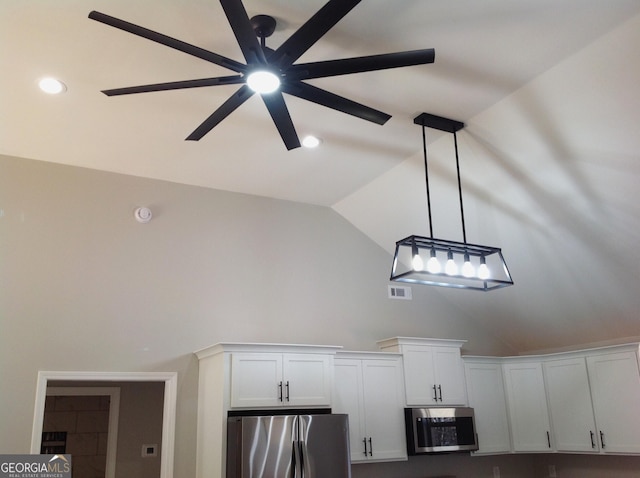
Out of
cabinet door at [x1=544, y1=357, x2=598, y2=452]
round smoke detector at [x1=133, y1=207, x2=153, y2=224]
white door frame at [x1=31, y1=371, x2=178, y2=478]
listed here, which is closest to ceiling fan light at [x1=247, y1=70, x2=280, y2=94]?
round smoke detector at [x1=133, y1=207, x2=153, y2=224]

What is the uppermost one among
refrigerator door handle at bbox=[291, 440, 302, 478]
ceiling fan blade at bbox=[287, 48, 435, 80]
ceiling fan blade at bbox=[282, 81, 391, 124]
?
ceiling fan blade at bbox=[282, 81, 391, 124]

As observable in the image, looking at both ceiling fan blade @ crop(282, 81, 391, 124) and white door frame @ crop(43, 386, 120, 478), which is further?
white door frame @ crop(43, 386, 120, 478)

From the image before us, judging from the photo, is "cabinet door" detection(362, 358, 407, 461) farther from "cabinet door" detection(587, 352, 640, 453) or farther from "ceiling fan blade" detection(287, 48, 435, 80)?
"ceiling fan blade" detection(287, 48, 435, 80)

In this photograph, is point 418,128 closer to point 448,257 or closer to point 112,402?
point 448,257

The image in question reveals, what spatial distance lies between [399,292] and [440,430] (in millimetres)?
1469

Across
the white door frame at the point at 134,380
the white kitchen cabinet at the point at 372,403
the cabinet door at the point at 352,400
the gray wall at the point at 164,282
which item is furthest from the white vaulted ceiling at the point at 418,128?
the white door frame at the point at 134,380

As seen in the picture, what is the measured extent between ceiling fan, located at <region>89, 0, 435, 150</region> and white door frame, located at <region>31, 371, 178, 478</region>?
2493mm

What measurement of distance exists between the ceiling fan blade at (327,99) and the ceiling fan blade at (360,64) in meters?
0.11

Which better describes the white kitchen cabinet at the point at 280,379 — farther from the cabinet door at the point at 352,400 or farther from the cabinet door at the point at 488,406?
the cabinet door at the point at 488,406

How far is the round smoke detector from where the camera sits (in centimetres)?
489

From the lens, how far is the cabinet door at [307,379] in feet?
15.0

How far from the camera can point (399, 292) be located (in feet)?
19.7

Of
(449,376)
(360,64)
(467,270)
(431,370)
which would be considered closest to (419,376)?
(431,370)

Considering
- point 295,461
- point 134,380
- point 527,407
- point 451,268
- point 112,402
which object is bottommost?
point 295,461
